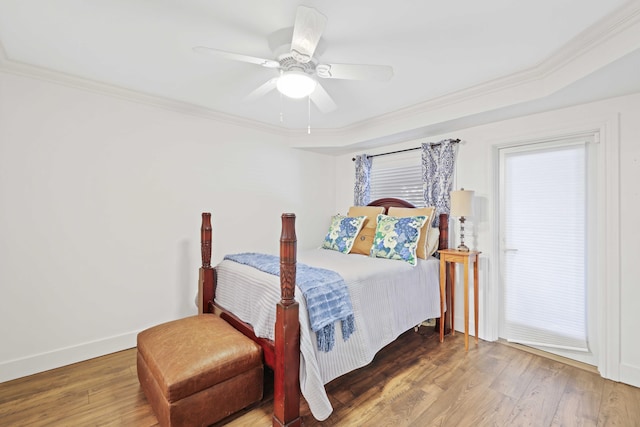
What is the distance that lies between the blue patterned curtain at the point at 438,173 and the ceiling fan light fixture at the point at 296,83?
1888mm

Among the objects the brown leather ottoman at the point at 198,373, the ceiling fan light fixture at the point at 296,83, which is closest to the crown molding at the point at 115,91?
the ceiling fan light fixture at the point at 296,83

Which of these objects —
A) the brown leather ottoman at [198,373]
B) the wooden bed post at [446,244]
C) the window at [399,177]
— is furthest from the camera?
the window at [399,177]

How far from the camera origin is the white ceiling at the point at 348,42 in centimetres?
161

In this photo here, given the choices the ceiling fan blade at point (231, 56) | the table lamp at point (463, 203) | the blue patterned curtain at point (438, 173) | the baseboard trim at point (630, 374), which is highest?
the ceiling fan blade at point (231, 56)

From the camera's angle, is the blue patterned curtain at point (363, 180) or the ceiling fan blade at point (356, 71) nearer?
the ceiling fan blade at point (356, 71)

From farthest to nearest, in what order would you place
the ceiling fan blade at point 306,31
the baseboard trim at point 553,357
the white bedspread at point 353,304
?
the baseboard trim at point 553,357
the white bedspread at point 353,304
the ceiling fan blade at point 306,31

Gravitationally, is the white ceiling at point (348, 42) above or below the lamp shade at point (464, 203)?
above

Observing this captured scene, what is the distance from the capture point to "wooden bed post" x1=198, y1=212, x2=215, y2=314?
261cm

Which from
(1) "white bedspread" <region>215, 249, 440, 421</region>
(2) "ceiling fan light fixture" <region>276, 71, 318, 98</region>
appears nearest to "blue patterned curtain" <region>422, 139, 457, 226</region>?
(1) "white bedspread" <region>215, 249, 440, 421</region>

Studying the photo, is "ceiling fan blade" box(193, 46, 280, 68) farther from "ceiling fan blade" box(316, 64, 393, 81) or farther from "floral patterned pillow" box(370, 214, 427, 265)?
"floral patterned pillow" box(370, 214, 427, 265)

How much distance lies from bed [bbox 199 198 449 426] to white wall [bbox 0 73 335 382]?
2.17 feet

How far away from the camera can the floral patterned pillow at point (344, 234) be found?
3283mm

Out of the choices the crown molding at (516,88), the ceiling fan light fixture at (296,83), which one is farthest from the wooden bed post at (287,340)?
the crown molding at (516,88)

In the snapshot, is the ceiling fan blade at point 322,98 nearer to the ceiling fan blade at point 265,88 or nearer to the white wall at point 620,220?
the ceiling fan blade at point 265,88
